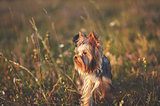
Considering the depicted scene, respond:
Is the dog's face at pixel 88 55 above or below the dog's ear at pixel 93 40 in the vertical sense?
below

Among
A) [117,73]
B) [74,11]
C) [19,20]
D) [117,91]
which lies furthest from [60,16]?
[117,91]

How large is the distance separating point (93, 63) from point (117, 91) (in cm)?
98

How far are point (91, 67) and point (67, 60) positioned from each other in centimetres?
177

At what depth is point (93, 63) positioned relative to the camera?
231 centimetres

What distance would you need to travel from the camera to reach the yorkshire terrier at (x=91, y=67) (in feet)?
7.41

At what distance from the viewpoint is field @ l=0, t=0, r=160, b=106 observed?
2539mm

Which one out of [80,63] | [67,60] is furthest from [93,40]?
[67,60]

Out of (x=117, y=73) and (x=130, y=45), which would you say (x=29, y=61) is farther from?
(x=130, y=45)

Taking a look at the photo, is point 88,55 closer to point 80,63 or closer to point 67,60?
point 80,63

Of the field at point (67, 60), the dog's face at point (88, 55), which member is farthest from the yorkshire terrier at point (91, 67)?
the field at point (67, 60)

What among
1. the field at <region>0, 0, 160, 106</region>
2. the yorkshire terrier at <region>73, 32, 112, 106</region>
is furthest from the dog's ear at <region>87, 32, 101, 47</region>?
the field at <region>0, 0, 160, 106</region>

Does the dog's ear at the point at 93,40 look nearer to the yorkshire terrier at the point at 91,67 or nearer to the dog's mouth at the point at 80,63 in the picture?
the yorkshire terrier at the point at 91,67

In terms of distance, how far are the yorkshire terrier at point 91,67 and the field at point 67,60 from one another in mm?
205

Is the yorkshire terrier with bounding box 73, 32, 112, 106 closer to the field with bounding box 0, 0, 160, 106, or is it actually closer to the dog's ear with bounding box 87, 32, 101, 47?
the dog's ear with bounding box 87, 32, 101, 47
